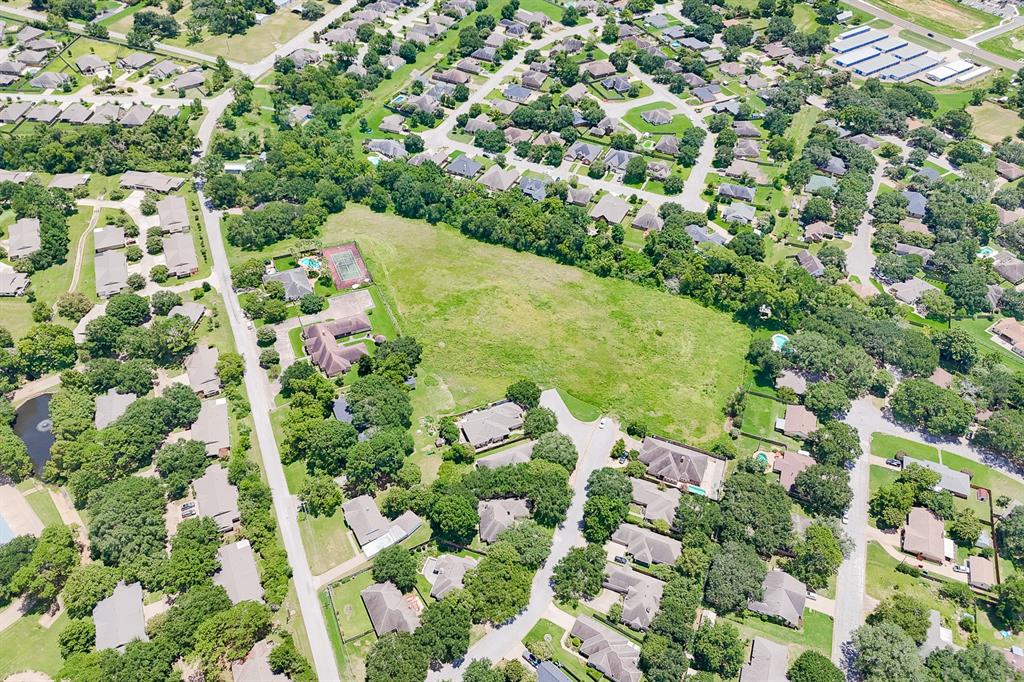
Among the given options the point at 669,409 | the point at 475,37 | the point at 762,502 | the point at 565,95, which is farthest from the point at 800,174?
the point at 475,37

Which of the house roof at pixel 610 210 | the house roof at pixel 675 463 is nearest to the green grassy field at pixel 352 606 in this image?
the house roof at pixel 675 463

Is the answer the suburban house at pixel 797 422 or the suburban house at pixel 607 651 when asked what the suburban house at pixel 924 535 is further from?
the suburban house at pixel 607 651

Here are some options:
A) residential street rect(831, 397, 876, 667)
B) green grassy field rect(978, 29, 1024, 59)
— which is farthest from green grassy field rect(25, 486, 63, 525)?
green grassy field rect(978, 29, 1024, 59)

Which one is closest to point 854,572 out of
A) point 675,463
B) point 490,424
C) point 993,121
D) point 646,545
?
point 675,463

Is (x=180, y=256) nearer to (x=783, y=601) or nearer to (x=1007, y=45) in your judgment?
(x=783, y=601)

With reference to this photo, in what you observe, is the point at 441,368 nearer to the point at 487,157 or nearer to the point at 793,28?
the point at 487,157
